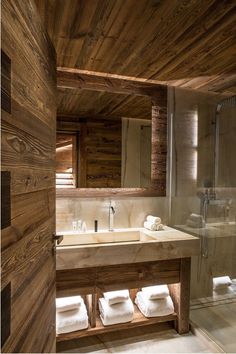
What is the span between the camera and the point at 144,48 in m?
1.75

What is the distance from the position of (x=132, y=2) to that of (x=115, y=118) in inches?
43.0

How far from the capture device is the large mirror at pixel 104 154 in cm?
214

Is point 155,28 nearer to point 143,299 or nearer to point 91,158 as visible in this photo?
point 91,158

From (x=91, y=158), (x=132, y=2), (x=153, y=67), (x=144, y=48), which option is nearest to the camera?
(x=132, y=2)

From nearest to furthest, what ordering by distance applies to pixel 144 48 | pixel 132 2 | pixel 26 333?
pixel 26 333 → pixel 132 2 → pixel 144 48

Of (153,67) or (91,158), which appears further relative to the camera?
(91,158)

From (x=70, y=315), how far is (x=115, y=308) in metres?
0.35

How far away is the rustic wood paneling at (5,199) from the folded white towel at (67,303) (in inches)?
53.4

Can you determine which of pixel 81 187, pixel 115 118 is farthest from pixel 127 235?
pixel 115 118

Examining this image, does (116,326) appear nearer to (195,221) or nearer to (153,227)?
(153,227)

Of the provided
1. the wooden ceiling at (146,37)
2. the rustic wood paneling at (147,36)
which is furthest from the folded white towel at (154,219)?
the rustic wood paneling at (147,36)

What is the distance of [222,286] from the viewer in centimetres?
240

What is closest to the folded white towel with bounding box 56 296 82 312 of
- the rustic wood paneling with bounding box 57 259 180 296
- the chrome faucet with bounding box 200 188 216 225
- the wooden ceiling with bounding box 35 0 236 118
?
the rustic wood paneling with bounding box 57 259 180 296

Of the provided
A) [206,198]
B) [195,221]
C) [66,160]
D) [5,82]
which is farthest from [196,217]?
[5,82]
